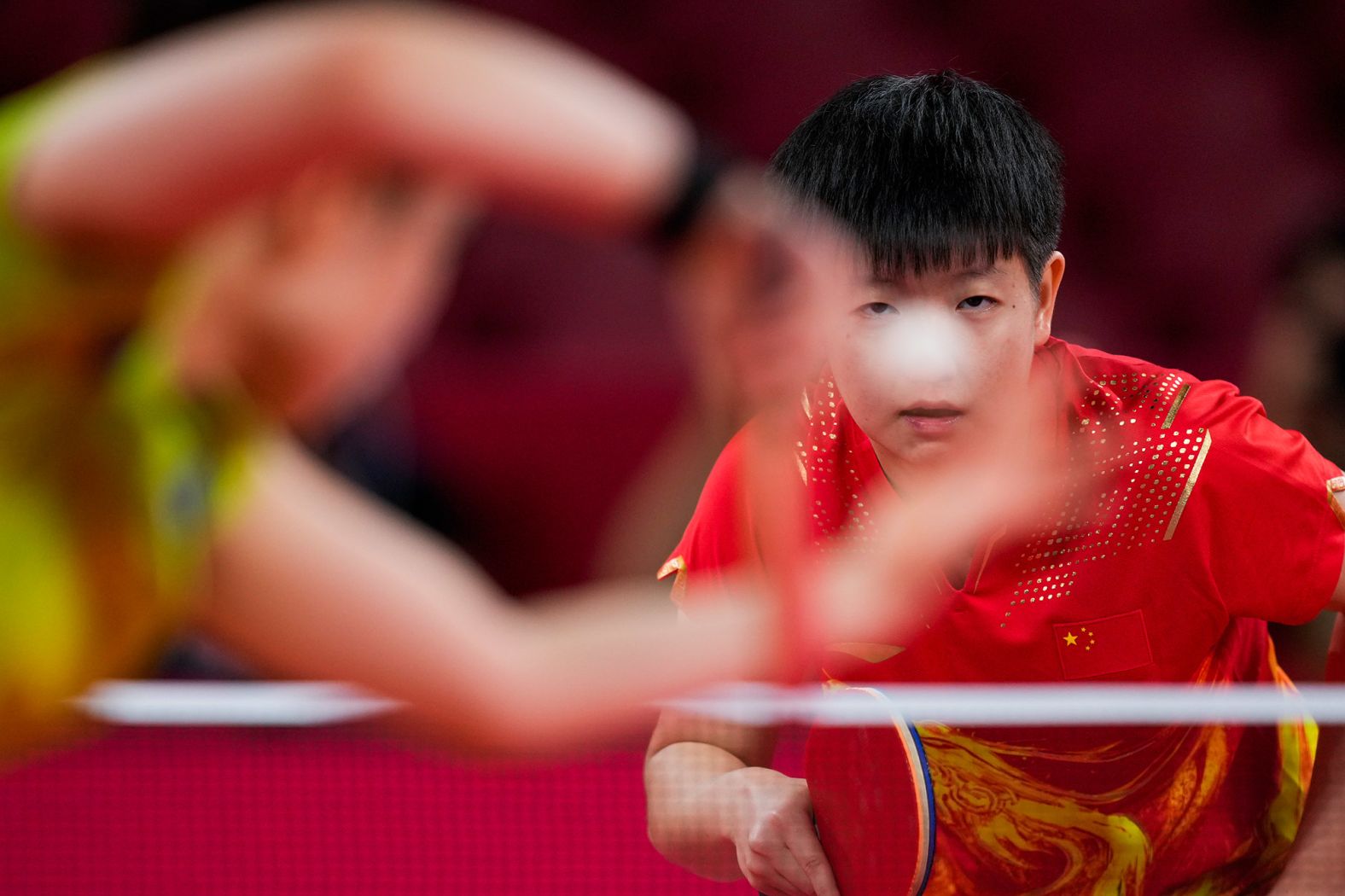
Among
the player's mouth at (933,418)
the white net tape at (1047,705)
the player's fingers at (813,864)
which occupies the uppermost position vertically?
the player's mouth at (933,418)

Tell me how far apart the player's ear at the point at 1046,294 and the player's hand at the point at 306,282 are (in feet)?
1.42

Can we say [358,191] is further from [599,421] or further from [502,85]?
[599,421]

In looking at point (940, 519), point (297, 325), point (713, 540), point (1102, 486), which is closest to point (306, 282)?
point (297, 325)

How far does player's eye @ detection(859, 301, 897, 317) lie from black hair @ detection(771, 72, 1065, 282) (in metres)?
0.02

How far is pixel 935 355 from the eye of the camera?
2.85 feet

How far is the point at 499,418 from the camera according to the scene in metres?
2.00

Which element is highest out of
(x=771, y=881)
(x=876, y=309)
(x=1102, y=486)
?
(x=876, y=309)

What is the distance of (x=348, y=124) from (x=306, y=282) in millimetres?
148

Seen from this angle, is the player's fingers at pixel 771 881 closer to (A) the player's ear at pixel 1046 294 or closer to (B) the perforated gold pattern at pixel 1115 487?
(B) the perforated gold pattern at pixel 1115 487

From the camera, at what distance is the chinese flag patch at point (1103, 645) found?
938mm

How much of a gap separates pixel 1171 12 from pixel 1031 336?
1.53m

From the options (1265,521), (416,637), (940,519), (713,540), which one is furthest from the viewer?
(713,540)

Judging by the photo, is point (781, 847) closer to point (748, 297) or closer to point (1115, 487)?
point (1115, 487)

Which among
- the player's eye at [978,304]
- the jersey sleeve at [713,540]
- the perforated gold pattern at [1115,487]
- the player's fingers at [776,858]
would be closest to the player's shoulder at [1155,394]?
the perforated gold pattern at [1115,487]
